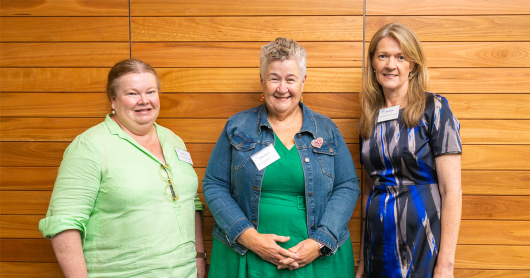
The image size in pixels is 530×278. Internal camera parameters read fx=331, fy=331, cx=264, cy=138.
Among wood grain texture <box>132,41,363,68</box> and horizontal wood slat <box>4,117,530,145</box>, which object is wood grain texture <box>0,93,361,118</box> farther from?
wood grain texture <box>132,41,363,68</box>

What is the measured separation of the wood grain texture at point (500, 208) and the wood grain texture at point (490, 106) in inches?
21.8

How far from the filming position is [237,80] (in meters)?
2.31

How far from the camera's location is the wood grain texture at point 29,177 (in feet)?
7.75

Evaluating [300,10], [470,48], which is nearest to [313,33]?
[300,10]

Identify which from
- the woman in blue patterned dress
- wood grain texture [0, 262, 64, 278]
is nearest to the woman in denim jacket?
the woman in blue patterned dress

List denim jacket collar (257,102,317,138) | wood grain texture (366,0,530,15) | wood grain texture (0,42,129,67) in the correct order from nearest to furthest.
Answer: denim jacket collar (257,102,317,138), wood grain texture (366,0,530,15), wood grain texture (0,42,129,67)

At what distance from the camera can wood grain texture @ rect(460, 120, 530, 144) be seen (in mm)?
2250

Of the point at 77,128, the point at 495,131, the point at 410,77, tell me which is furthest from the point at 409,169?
the point at 77,128

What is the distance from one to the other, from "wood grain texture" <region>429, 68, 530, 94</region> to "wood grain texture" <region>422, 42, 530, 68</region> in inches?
1.9

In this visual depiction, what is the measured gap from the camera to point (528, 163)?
225 cm

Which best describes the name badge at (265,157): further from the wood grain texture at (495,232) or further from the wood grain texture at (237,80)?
the wood grain texture at (495,232)

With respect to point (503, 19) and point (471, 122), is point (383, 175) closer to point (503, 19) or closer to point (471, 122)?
point (471, 122)

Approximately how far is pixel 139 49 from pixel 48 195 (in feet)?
4.04

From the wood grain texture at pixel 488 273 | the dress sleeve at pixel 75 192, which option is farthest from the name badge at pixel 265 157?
the wood grain texture at pixel 488 273
